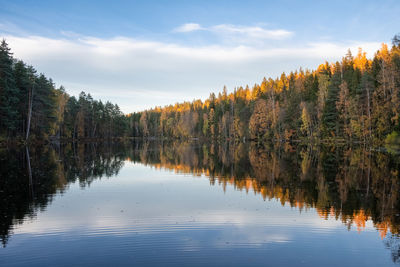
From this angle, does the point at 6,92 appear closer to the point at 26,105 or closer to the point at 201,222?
the point at 26,105

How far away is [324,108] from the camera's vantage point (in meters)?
67.8

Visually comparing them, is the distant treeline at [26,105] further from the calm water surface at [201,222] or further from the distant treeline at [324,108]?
the distant treeline at [324,108]

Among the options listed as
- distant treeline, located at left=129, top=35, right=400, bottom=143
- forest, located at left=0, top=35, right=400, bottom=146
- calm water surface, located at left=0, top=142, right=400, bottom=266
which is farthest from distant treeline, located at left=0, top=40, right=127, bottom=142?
distant treeline, located at left=129, top=35, right=400, bottom=143

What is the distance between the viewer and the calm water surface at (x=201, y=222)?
8534 mm

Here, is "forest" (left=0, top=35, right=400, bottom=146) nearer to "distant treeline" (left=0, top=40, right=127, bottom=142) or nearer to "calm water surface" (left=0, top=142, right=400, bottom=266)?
"distant treeline" (left=0, top=40, right=127, bottom=142)

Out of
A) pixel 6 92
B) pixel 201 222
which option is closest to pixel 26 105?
pixel 6 92

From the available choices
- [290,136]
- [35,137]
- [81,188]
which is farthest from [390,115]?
[35,137]

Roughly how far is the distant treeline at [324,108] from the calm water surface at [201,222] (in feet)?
98.8

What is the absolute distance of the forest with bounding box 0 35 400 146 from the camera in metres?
48.3

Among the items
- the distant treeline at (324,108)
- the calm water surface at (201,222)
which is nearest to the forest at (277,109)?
the distant treeline at (324,108)

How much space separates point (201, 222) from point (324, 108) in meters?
62.6

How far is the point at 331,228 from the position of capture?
10992mm

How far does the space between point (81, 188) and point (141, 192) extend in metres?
3.68

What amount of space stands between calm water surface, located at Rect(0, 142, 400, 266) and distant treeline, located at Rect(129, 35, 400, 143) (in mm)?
30102
